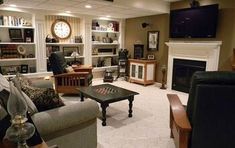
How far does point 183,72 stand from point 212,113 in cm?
369

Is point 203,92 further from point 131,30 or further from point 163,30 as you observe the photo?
point 131,30

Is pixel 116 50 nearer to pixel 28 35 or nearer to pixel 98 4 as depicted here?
pixel 98 4

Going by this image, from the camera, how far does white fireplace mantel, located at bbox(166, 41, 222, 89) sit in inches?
167

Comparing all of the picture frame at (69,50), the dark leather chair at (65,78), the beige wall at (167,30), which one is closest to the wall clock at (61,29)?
the picture frame at (69,50)

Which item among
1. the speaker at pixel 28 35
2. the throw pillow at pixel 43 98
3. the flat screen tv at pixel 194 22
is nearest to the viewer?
the throw pillow at pixel 43 98

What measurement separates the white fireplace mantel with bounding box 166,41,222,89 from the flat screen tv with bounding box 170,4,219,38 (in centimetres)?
20

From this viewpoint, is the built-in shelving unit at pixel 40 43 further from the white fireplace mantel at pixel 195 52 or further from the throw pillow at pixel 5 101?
the throw pillow at pixel 5 101

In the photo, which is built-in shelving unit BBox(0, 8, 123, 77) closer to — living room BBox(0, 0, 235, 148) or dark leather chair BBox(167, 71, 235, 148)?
living room BBox(0, 0, 235, 148)

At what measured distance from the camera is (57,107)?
186 centimetres

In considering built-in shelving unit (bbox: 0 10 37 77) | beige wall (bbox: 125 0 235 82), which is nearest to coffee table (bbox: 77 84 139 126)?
beige wall (bbox: 125 0 235 82)

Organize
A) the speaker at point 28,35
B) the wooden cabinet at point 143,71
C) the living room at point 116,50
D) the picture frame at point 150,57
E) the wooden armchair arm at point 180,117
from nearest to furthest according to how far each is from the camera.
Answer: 1. the wooden armchair arm at point 180,117
2. the living room at point 116,50
3. the speaker at point 28,35
4. the wooden cabinet at point 143,71
5. the picture frame at point 150,57

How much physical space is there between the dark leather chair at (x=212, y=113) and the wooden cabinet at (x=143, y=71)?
3.92m

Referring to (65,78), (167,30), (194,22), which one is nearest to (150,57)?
(167,30)

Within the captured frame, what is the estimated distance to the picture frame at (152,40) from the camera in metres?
5.58
